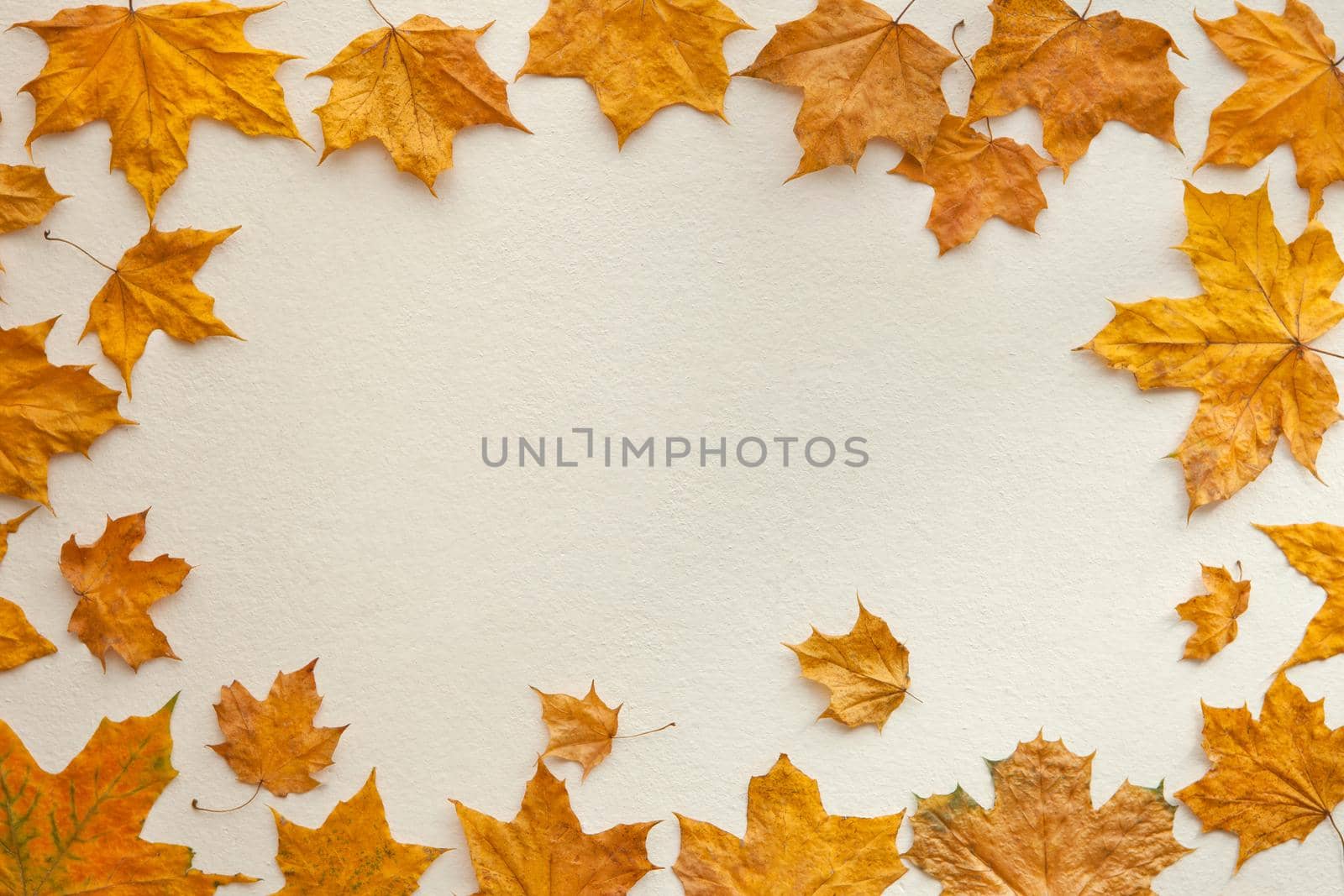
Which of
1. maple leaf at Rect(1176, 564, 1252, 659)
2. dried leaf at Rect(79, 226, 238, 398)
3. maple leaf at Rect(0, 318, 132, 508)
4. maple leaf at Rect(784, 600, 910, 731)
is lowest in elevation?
maple leaf at Rect(784, 600, 910, 731)

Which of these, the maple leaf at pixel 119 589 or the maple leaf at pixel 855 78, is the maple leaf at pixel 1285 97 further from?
the maple leaf at pixel 119 589

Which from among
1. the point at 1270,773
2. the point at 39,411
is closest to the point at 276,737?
the point at 39,411

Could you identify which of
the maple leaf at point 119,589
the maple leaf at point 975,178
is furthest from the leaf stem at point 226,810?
the maple leaf at point 975,178

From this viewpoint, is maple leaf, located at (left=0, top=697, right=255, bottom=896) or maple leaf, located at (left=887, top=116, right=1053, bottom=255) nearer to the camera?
maple leaf, located at (left=0, top=697, right=255, bottom=896)

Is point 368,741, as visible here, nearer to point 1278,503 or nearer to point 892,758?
point 892,758

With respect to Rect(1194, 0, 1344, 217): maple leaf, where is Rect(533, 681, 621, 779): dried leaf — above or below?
below

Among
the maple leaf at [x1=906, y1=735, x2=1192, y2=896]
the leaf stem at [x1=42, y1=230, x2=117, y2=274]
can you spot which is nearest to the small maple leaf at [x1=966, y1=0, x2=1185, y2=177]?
the maple leaf at [x1=906, y1=735, x2=1192, y2=896]

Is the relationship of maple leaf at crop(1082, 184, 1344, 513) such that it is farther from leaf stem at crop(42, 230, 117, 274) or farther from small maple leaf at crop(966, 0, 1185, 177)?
leaf stem at crop(42, 230, 117, 274)
